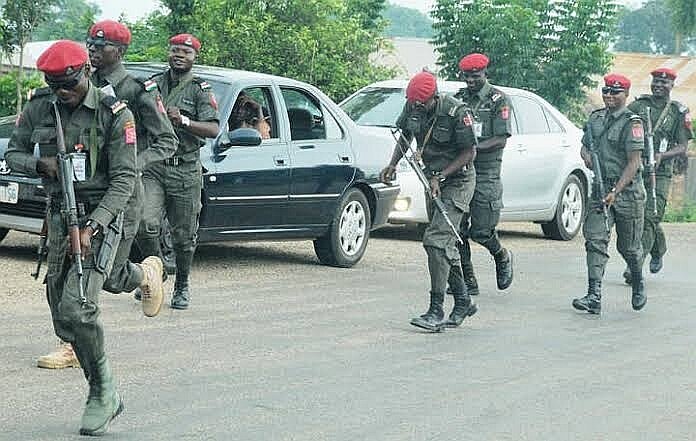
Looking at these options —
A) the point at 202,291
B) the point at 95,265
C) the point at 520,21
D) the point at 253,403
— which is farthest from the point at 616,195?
A: the point at 520,21

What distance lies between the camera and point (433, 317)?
Answer: 9.70m

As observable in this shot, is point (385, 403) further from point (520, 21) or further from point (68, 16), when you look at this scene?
point (68, 16)

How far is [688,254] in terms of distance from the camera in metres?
16.2

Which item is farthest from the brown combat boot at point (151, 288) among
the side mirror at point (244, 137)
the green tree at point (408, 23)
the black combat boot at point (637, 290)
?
the green tree at point (408, 23)

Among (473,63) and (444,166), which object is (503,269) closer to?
(473,63)

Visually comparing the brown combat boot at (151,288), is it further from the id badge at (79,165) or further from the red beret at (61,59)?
the red beret at (61,59)

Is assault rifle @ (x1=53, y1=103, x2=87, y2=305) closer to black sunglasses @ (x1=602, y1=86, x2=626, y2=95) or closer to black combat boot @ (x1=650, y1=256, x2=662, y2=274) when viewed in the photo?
black sunglasses @ (x1=602, y1=86, x2=626, y2=95)

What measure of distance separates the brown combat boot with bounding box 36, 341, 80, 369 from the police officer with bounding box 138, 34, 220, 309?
197 centimetres

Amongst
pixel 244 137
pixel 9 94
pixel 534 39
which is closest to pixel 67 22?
pixel 534 39

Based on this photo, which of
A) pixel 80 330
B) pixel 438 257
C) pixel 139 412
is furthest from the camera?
pixel 438 257

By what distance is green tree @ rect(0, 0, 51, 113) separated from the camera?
2023cm

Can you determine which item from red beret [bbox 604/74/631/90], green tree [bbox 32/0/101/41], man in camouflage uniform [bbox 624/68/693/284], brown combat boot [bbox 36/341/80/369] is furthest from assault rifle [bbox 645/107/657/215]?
green tree [bbox 32/0/101/41]

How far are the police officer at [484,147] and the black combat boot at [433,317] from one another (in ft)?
4.68

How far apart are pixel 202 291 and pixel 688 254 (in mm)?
7268
